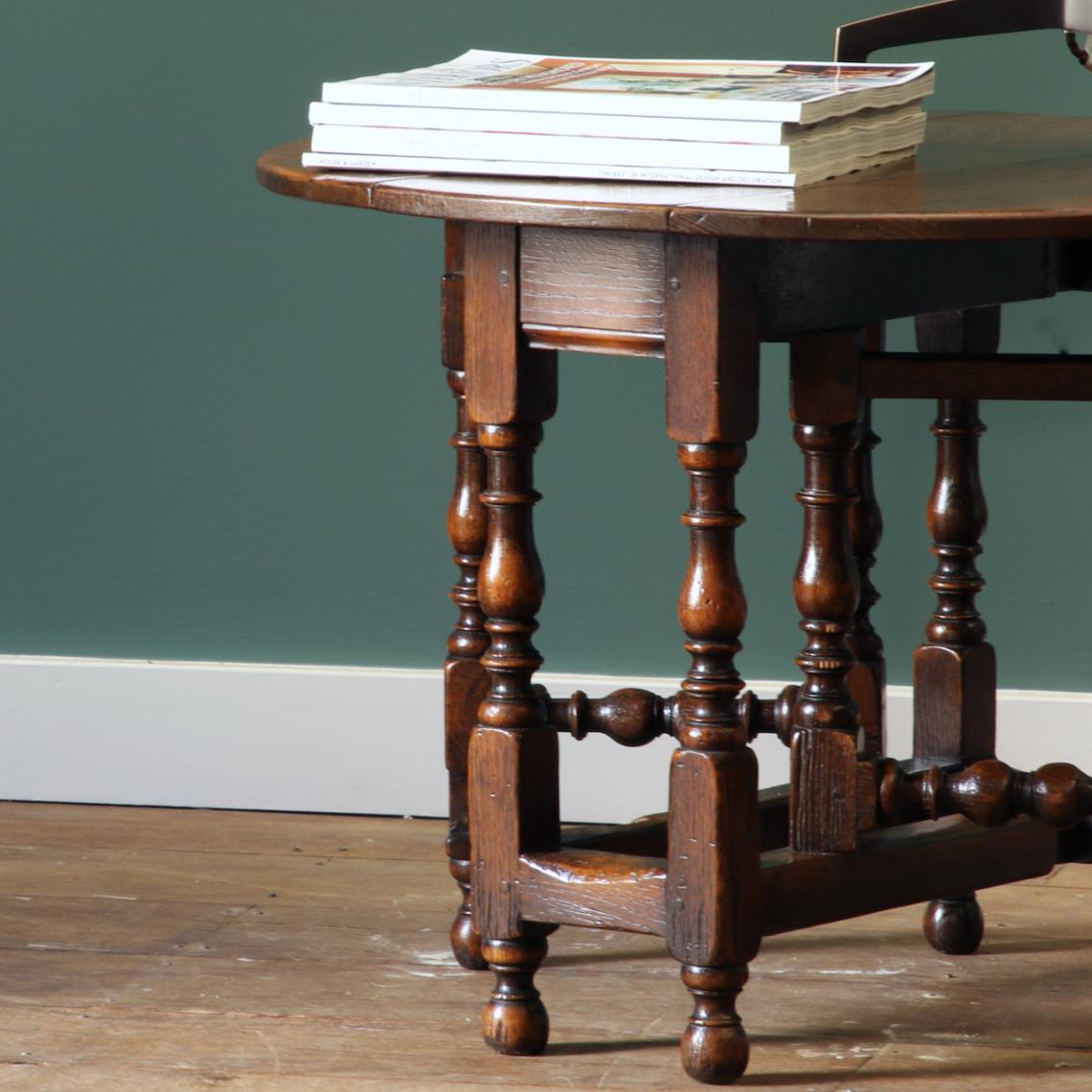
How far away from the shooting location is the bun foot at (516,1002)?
5.55 ft

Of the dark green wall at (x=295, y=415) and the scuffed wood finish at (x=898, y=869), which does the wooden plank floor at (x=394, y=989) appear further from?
the dark green wall at (x=295, y=415)

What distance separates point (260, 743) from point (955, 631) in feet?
2.91

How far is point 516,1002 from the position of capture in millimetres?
1705

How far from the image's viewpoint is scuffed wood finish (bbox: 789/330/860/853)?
1.66 m

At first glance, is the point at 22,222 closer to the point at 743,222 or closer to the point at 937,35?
the point at 937,35

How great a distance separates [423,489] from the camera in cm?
242

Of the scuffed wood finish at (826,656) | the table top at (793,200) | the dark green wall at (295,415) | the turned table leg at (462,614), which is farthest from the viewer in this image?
the dark green wall at (295,415)

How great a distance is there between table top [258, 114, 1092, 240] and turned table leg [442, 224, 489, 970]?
22cm

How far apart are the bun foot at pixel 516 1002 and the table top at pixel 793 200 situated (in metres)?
0.61

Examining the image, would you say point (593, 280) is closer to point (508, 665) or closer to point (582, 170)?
point (582, 170)

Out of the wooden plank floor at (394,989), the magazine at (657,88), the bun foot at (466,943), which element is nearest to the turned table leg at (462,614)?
the bun foot at (466,943)

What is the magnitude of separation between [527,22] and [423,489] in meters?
0.55

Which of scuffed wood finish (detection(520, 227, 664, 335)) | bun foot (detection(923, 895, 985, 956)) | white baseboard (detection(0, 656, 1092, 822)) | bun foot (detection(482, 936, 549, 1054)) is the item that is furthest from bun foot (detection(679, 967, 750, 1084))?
white baseboard (detection(0, 656, 1092, 822))

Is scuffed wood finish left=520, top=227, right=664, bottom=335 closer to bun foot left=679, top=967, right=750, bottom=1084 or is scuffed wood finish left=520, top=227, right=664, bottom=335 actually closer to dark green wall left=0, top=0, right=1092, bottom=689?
bun foot left=679, top=967, right=750, bottom=1084
